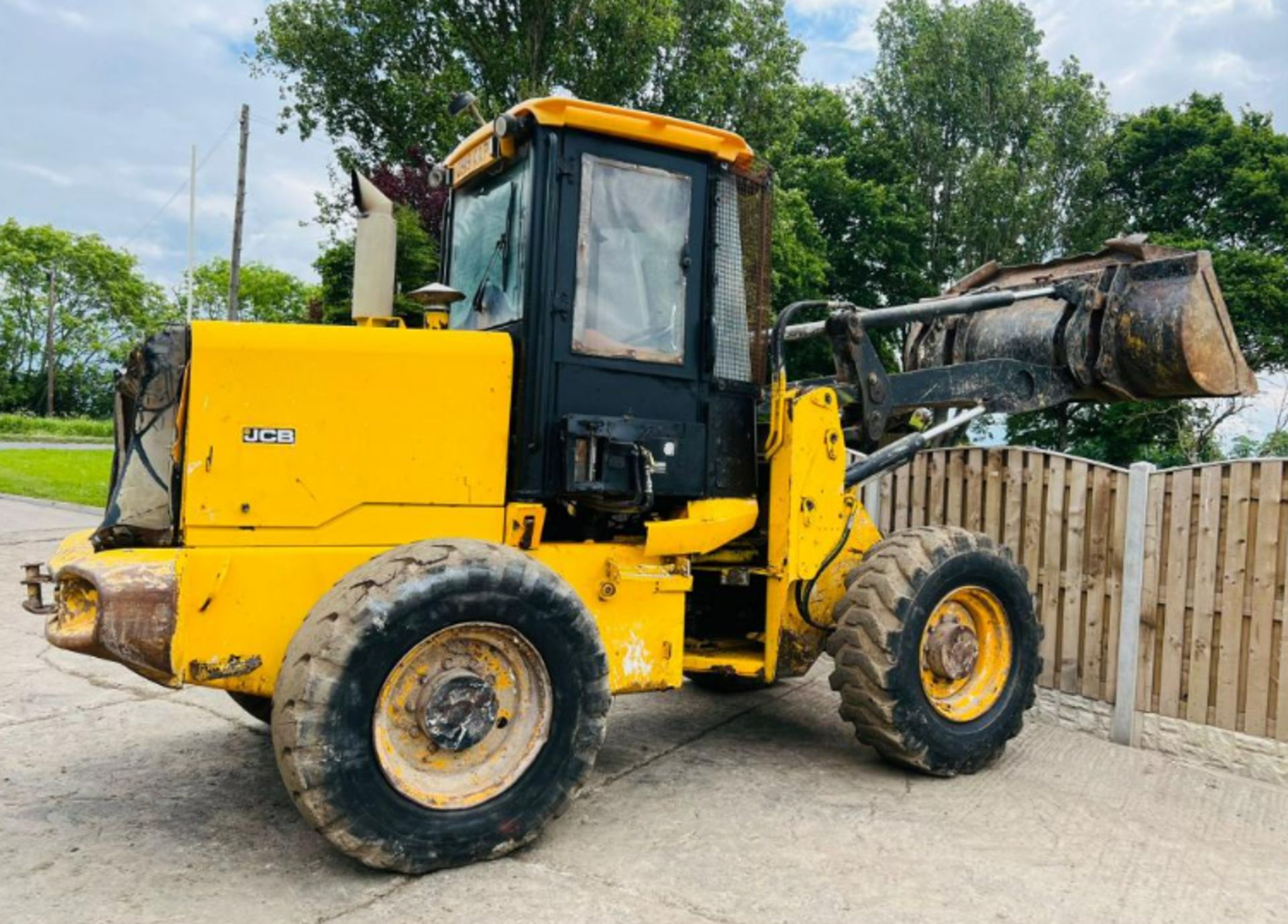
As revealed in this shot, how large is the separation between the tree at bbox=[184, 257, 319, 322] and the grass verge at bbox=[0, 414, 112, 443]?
14533 mm

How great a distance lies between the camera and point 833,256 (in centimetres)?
2914

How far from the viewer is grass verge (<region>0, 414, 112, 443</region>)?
38812 mm

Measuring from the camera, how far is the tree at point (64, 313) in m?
56.5

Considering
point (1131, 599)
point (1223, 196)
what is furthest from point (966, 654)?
point (1223, 196)

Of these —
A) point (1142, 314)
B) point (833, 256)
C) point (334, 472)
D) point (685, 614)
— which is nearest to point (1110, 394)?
point (1142, 314)

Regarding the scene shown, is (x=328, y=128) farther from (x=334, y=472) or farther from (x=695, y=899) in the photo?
(x=695, y=899)

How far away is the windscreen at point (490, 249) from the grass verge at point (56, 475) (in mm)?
9763

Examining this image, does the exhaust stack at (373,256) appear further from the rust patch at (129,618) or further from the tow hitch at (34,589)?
the tow hitch at (34,589)

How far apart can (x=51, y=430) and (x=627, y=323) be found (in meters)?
45.0

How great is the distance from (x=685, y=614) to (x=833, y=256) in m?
25.4

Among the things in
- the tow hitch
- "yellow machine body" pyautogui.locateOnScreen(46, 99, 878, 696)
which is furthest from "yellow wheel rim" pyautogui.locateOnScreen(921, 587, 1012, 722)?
the tow hitch

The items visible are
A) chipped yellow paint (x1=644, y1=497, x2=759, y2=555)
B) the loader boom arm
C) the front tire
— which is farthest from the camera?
the loader boom arm

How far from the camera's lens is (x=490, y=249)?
4.64 m

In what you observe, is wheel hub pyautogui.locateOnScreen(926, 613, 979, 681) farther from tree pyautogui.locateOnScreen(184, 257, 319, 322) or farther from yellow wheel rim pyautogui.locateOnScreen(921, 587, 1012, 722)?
tree pyautogui.locateOnScreen(184, 257, 319, 322)
